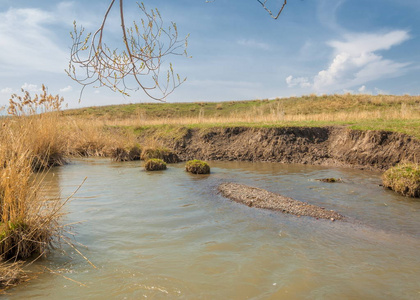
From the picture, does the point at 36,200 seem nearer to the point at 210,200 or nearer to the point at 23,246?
the point at 23,246

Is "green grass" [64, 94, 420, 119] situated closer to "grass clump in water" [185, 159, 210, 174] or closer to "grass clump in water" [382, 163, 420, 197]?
"grass clump in water" [185, 159, 210, 174]

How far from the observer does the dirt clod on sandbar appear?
6.50 metres

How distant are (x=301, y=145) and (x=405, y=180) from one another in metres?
7.32

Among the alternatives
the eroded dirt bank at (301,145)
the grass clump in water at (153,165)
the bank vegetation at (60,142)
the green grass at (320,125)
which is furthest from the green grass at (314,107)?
the grass clump in water at (153,165)

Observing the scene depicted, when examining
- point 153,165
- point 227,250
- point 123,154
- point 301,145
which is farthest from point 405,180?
point 123,154

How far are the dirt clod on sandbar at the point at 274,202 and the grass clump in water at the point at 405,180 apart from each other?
306 cm

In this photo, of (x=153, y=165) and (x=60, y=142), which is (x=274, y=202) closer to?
(x=153, y=165)

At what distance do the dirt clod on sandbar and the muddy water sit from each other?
0.31 meters

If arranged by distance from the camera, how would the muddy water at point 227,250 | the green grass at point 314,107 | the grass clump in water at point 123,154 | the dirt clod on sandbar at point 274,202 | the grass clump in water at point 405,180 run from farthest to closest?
the green grass at point 314,107
the grass clump in water at point 123,154
the grass clump in water at point 405,180
the dirt clod on sandbar at point 274,202
the muddy water at point 227,250

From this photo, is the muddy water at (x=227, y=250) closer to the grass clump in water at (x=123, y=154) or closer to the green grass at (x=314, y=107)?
the grass clump in water at (x=123, y=154)

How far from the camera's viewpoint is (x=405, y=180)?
843cm

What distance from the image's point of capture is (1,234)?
12.4ft

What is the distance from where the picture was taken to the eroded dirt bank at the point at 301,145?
41.9 feet

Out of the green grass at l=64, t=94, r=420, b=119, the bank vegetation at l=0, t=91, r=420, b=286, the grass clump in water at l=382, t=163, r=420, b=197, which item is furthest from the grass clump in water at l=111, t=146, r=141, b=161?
the grass clump in water at l=382, t=163, r=420, b=197
